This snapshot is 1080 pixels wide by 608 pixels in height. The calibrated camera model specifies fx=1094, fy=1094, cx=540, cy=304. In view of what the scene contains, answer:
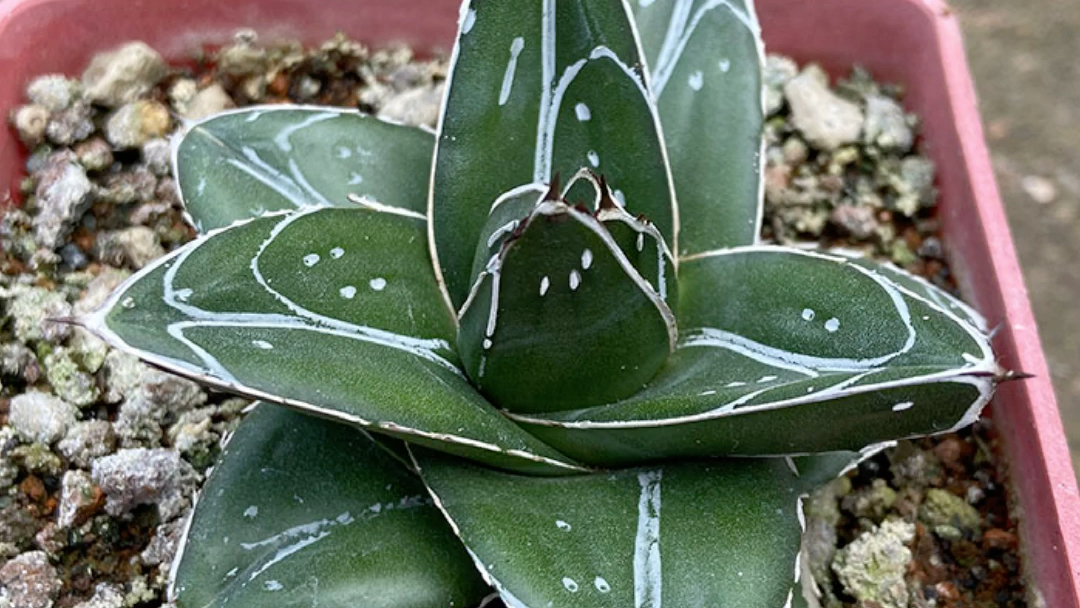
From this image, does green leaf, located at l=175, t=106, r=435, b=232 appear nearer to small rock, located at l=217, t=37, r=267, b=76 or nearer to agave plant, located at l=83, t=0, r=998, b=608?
agave plant, located at l=83, t=0, r=998, b=608

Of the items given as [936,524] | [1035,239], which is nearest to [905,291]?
[936,524]

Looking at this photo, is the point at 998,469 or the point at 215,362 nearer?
the point at 215,362

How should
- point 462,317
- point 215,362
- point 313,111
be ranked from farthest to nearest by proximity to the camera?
1. point 313,111
2. point 462,317
3. point 215,362

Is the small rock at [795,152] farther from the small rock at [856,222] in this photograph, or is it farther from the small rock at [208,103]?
the small rock at [208,103]

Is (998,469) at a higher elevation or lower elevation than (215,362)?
lower

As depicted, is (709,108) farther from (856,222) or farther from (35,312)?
(35,312)

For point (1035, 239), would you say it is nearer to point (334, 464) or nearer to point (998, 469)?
point (998, 469)

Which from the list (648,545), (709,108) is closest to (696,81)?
(709,108)

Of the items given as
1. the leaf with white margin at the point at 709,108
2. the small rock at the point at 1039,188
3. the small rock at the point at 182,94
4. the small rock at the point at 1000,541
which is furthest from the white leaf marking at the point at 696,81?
the small rock at the point at 1039,188
